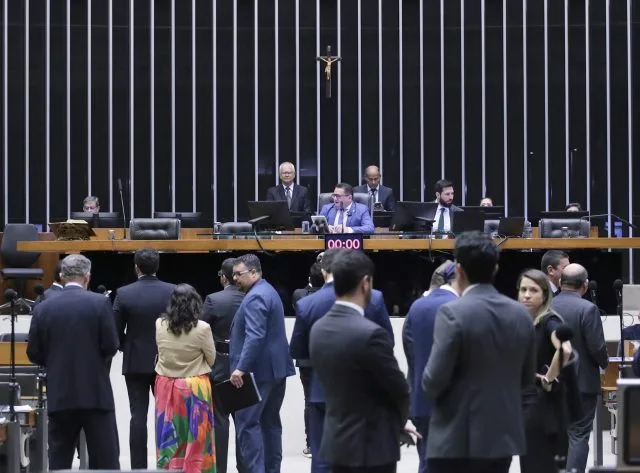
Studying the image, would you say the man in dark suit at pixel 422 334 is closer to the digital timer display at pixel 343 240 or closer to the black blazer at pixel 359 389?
the black blazer at pixel 359 389

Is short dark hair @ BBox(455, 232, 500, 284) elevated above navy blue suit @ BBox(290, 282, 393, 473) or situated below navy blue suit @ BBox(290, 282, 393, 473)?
above

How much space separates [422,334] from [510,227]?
5.36 meters

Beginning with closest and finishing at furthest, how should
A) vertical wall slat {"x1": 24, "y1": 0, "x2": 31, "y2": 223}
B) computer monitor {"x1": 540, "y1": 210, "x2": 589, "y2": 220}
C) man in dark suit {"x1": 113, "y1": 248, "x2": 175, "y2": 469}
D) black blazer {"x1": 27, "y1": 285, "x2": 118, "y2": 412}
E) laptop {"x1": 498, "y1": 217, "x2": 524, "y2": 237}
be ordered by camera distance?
black blazer {"x1": 27, "y1": 285, "x2": 118, "y2": 412}
man in dark suit {"x1": 113, "y1": 248, "x2": 175, "y2": 469}
laptop {"x1": 498, "y1": 217, "x2": 524, "y2": 237}
computer monitor {"x1": 540, "y1": 210, "x2": 589, "y2": 220}
vertical wall slat {"x1": 24, "y1": 0, "x2": 31, "y2": 223}

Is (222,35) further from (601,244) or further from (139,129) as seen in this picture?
(601,244)

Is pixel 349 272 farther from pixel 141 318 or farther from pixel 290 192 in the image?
pixel 290 192

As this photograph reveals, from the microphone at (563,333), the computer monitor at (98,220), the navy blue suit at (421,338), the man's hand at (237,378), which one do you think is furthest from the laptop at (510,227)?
the microphone at (563,333)

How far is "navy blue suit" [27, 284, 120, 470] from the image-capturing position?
7.18m

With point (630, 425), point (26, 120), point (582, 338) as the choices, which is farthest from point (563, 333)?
point (26, 120)

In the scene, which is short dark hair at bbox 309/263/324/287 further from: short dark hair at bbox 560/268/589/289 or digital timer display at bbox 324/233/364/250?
digital timer display at bbox 324/233/364/250

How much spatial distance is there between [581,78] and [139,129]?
5.40 m

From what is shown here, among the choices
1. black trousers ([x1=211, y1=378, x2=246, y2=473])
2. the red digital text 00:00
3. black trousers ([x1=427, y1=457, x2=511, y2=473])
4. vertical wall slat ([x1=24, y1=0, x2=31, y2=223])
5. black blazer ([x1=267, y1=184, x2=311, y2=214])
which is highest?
vertical wall slat ([x1=24, y1=0, x2=31, y2=223])

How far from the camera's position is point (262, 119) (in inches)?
661

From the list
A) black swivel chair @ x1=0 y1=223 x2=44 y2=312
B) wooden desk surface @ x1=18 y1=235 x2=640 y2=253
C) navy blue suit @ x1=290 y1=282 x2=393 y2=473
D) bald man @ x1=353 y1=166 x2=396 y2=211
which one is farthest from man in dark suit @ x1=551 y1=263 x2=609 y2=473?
black swivel chair @ x1=0 y1=223 x2=44 y2=312

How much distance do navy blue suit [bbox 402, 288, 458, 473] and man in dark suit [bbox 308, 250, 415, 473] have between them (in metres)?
1.42
